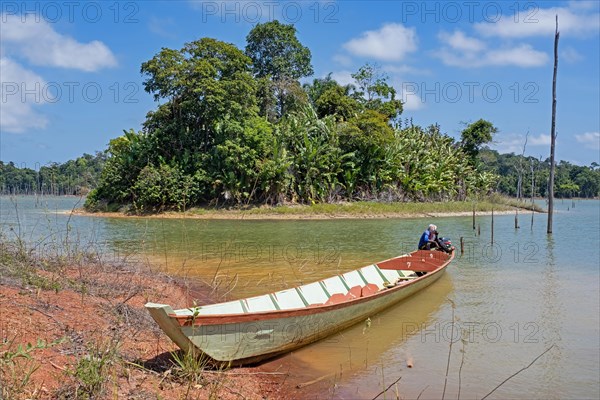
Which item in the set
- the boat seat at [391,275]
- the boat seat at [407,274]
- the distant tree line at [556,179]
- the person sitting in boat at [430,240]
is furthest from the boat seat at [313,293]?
the distant tree line at [556,179]

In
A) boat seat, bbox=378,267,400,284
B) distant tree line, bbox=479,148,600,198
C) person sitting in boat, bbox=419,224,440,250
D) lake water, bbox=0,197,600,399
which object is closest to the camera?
lake water, bbox=0,197,600,399

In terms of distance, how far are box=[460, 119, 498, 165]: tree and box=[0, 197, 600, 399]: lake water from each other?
24.6 meters

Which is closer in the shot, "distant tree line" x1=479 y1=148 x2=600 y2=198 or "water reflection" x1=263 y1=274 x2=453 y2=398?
"water reflection" x1=263 y1=274 x2=453 y2=398

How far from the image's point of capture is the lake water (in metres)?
6.16

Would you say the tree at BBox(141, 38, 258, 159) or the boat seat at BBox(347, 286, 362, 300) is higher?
the tree at BBox(141, 38, 258, 159)

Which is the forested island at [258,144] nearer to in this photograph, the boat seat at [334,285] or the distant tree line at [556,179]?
the boat seat at [334,285]

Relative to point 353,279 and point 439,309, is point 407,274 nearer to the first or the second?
point 439,309

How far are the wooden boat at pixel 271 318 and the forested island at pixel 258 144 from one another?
17294 mm

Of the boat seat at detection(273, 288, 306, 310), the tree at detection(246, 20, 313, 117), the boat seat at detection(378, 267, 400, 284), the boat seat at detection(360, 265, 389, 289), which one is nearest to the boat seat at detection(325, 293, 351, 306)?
the boat seat at detection(273, 288, 306, 310)

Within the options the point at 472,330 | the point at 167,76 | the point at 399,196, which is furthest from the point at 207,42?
Result: the point at 472,330

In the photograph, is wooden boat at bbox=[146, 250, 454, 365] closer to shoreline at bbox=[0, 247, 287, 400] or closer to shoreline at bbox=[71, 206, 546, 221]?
shoreline at bbox=[0, 247, 287, 400]

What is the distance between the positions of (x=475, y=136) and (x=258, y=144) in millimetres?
23133

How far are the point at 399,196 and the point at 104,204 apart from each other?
2110 cm

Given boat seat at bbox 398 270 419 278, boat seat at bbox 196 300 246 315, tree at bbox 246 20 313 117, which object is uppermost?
tree at bbox 246 20 313 117
